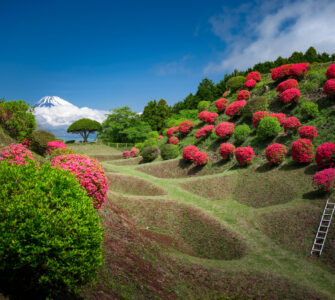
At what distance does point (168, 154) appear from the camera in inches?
956

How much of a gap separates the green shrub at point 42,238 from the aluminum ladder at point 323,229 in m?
8.64

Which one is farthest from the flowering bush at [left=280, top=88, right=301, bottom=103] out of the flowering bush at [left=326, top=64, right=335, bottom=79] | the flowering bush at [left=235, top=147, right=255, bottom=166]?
the flowering bush at [left=235, top=147, right=255, bottom=166]

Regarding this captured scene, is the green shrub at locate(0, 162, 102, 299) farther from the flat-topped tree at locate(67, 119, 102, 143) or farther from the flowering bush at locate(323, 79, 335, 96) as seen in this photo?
the flat-topped tree at locate(67, 119, 102, 143)

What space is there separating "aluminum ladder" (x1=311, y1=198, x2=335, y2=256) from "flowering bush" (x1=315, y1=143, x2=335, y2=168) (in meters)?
3.08

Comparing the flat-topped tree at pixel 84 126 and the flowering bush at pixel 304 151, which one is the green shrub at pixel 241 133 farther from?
the flat-topped tree at pixel 84 126

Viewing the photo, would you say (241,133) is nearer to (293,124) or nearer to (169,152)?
(293,124)

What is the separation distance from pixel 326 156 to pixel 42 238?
537 inches

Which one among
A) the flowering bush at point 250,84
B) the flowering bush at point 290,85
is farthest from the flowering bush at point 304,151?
the flowering bush at point 250,84

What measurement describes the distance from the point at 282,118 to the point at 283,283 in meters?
15.1

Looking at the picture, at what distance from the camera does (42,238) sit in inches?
129


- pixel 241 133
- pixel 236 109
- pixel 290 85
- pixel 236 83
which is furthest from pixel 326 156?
pixel 236 83

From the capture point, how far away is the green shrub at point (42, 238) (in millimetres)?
3205

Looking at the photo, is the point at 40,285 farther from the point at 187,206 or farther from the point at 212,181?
the point at 212,181

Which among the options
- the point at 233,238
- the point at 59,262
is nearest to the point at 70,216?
the point at 59,262
